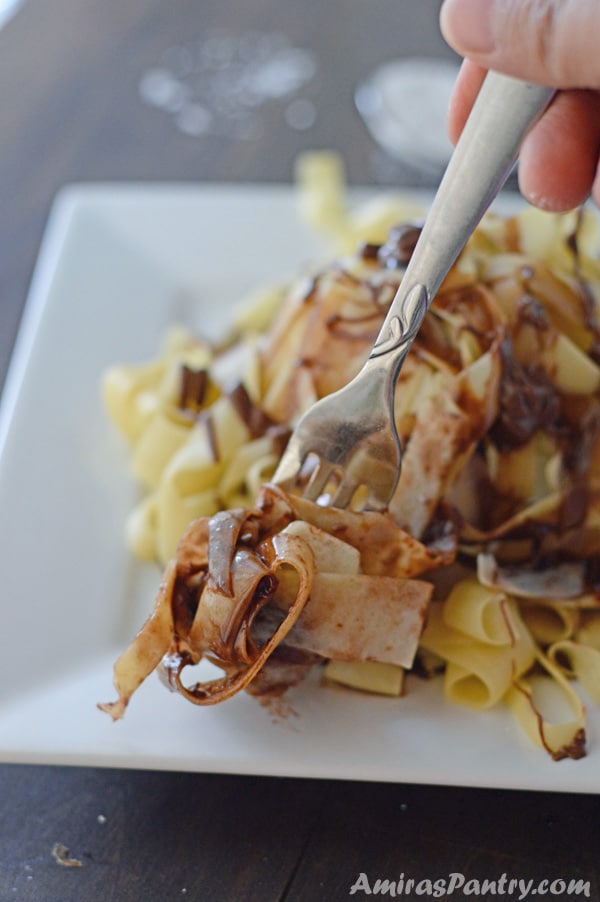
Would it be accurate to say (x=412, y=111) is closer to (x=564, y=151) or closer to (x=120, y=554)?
(x=564, y=151)

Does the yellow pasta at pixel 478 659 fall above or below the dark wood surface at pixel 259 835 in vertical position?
above

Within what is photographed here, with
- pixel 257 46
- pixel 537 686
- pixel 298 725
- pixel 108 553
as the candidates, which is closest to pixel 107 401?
pixel 108 553

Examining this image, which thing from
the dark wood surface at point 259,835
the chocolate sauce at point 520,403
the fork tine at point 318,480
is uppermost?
the chocolate sauce at point 520,403

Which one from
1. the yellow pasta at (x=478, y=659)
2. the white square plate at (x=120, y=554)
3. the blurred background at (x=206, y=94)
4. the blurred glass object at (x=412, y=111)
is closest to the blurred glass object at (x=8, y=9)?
the blurred background at (x=206, y=94)

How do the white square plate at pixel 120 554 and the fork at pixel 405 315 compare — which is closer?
the fork at pixel 405 315

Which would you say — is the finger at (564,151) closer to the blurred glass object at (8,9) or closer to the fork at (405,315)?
the fork at (405,315)

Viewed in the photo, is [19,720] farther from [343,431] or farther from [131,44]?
[131,44]

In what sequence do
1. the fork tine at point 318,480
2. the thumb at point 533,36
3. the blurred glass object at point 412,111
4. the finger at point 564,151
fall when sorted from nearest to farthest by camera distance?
1. the thumb at point 533,36
2. the fork tine at point 318,480
3. the finger at point 564,151
4. the blurred glass object at point 412,111
